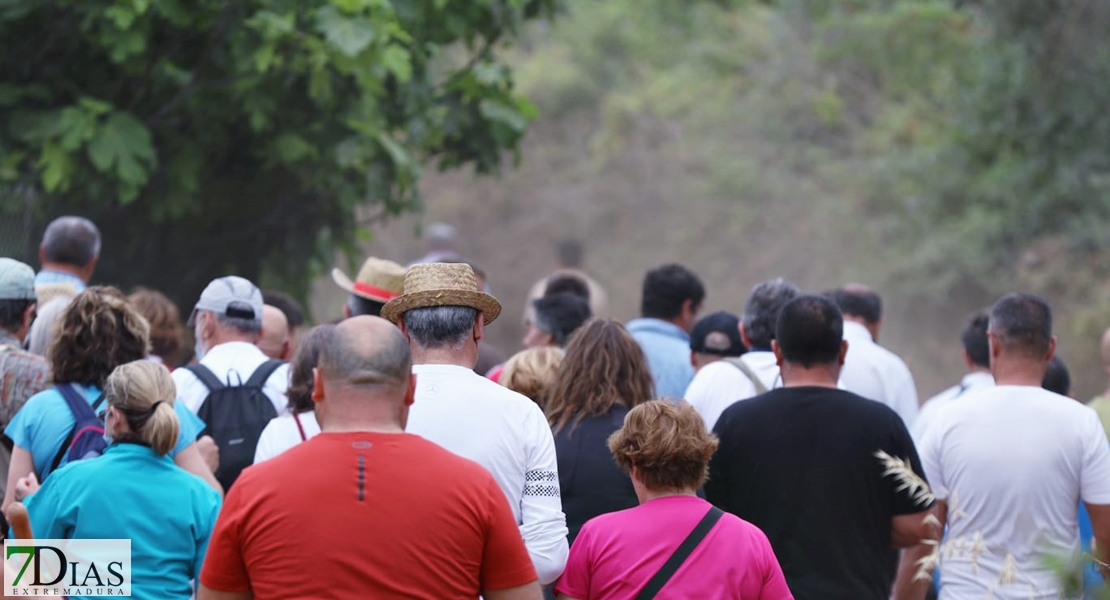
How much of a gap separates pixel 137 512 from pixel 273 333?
2.26 metres

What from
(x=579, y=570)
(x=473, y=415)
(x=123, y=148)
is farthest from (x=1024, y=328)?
(x=123, y=148)

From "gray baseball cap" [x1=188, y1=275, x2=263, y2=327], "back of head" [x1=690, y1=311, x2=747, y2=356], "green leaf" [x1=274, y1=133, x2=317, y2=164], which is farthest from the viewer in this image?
"green leaf" [x1=274, y1=133, x2=317, y2=164]

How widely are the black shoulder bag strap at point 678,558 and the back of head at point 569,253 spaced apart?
71.5ft

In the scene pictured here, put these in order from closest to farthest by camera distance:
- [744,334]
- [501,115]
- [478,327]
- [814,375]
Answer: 1. [478,327]
2. [814,375]
3. [744,334]
4. [501,115]

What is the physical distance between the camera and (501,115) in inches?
345

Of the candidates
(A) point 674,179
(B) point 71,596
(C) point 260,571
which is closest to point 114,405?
(B) point 71,596

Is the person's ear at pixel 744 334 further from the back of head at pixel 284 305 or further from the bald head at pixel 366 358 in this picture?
the bald head at pixel 366 358

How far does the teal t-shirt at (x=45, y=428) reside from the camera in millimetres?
4508

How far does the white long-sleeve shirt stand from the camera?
3.70m

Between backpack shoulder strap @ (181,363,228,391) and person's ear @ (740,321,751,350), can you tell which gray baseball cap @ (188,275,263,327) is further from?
person's ear @ (740,321,751,350)

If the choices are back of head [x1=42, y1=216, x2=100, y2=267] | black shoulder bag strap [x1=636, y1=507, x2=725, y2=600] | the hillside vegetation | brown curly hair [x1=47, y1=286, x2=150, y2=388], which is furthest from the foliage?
the hillside vegetation

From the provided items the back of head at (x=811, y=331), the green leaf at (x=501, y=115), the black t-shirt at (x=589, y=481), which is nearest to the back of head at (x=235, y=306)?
the black t-shirt at (x=589, y=481)

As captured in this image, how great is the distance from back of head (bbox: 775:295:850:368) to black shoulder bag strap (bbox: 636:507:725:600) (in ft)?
3.58

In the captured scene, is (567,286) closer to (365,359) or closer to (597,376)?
(597,376)
